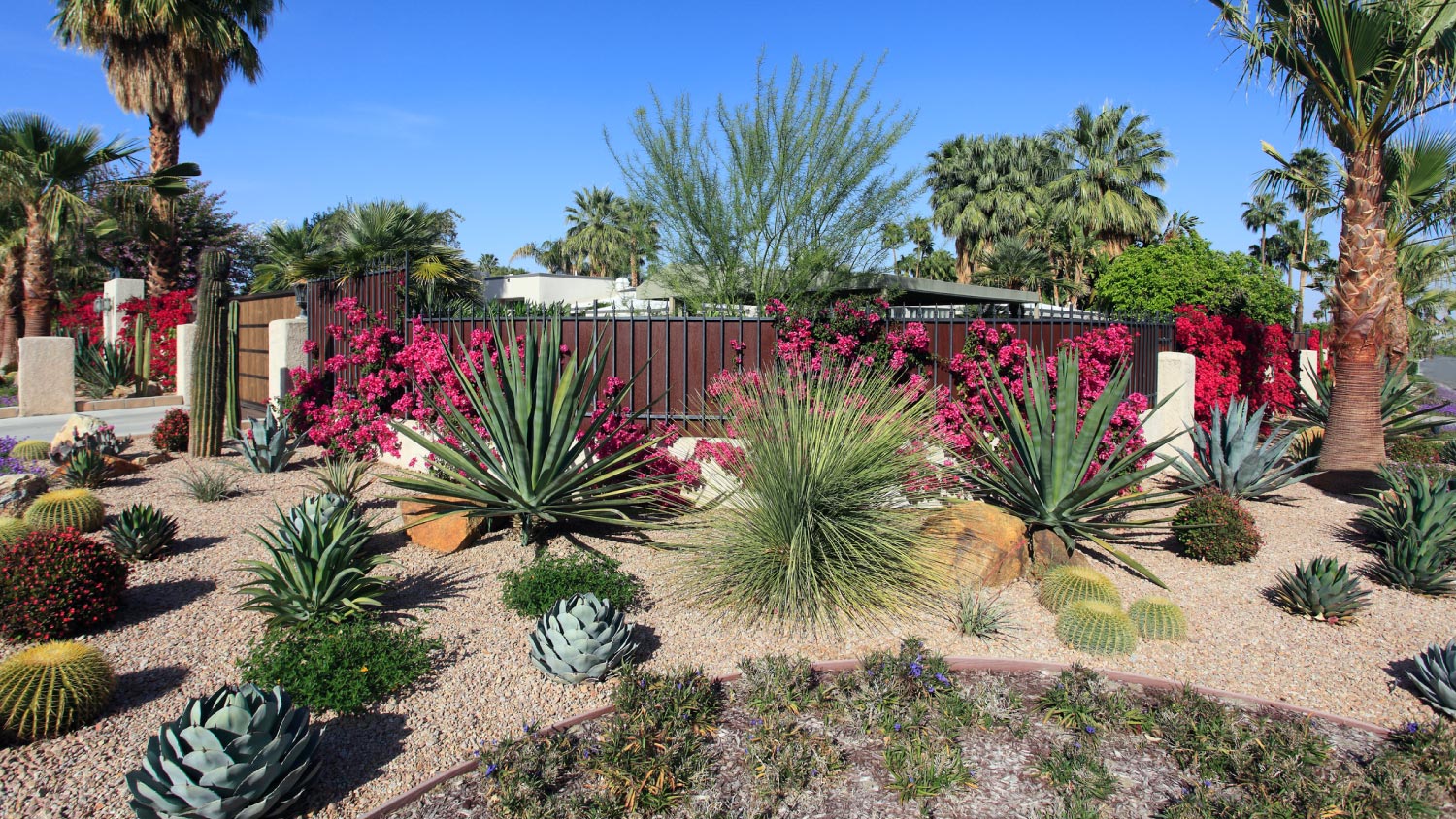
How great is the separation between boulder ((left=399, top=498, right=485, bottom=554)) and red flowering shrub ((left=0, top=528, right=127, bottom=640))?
190 centimetres

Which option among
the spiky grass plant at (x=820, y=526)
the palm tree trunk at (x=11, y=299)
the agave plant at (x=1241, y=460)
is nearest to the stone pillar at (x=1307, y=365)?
the agave plant at (x=1241, y=460)

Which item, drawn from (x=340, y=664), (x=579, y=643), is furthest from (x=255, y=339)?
(x=579, y=643)

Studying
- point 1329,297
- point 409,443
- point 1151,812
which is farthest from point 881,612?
point 1329,297

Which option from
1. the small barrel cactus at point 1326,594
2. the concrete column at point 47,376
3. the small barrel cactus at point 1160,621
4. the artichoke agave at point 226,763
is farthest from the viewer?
the concrete column at point 47,376

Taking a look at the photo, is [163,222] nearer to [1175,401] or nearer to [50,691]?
[50,691]

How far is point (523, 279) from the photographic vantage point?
2650cm

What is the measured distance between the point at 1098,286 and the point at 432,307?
669 inches

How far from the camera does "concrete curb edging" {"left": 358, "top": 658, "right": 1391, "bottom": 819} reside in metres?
3.38

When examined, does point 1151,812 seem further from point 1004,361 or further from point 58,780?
point 1004,361

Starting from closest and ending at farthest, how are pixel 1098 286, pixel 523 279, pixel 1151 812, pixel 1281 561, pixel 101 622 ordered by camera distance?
pixel 1151 812 < pixel 101 622 < pixel 1281 561 < pixel 1098 286 < pixel 523 279

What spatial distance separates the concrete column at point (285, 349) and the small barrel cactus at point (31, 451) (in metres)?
2.60

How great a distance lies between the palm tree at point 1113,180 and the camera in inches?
1133

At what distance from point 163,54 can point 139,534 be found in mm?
16805

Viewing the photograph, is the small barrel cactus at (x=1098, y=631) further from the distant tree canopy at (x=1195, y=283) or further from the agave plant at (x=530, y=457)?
the distant tree canopy at (x=1195, y=283)
